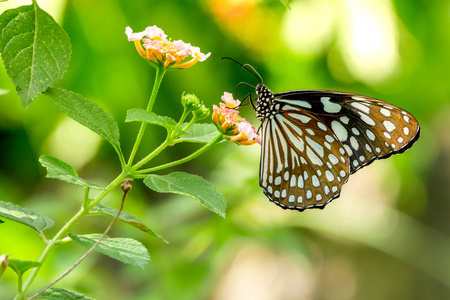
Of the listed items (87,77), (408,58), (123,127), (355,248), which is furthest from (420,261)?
Answer: (87,77)

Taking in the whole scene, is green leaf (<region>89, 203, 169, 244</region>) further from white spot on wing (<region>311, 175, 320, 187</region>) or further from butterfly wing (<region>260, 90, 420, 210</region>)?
white spot on wing (<region>311, 175, 320, 187</region>)

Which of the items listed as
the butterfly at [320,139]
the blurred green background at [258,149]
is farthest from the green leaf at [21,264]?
the blurred green background at [258,149]

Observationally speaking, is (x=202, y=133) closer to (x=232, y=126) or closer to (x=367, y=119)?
(x=232, y=126)

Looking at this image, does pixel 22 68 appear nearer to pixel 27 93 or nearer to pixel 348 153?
pixel 27 93

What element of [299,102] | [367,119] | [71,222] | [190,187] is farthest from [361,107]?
[71,222]

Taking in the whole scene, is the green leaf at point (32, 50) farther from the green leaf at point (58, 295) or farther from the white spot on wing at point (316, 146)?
the white spot on wing at point (316, 146)

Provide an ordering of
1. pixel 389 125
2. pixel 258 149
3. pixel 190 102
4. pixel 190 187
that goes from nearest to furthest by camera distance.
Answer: pixel 190 187
pixel 190 102
pixel 389 125
pixel 258 149
